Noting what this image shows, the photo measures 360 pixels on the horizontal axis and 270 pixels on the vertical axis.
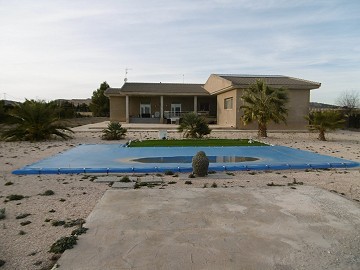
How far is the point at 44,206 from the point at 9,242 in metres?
1.61

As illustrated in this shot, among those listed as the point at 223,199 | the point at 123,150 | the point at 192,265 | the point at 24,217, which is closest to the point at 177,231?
the point at 192,265

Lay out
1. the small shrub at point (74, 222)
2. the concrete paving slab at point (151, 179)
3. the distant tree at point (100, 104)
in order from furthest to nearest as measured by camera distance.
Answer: the distant tree at point (100, 104), the concrete paving slab at point (151, 179), the small shrub at point (74, 222)

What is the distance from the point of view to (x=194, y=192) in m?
6.81

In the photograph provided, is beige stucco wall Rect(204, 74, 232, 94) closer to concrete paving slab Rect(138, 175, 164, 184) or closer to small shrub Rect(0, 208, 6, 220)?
concrete paving slab Rect(138, 175, 164, 184)

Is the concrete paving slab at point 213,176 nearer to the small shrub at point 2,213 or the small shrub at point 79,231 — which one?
the small shrub at point 79,231

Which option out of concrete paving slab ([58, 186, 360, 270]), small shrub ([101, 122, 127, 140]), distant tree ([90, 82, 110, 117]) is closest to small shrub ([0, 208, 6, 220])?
concrete paving slab ([58, 186, 360, 270])

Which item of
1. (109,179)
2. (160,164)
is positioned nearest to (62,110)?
(160,164)

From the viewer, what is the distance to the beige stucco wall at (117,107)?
3784cm

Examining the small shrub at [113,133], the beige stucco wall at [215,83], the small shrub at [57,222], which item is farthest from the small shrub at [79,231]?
the beige stucco wall at [215,83]

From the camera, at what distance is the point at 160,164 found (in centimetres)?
1041

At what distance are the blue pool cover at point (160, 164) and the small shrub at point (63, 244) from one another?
16.4ft

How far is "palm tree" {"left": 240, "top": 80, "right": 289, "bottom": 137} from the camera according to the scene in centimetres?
1916

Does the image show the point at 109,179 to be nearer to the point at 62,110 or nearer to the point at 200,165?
the point at 200,165

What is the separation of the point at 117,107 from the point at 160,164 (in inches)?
1129
